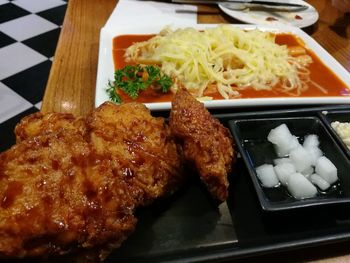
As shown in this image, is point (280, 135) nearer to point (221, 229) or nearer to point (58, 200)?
point (221, 229)

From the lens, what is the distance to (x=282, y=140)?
195cm

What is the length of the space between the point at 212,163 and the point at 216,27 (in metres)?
1.79

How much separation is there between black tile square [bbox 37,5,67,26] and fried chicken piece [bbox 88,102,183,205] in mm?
4894

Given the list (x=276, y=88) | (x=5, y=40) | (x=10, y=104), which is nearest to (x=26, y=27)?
(x=5, y=40)

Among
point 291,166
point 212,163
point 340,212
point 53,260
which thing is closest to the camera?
point 53,260

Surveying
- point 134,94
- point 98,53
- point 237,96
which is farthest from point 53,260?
point 98,53

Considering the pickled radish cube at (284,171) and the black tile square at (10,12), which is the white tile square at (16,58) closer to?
the black tile square at (10,12)

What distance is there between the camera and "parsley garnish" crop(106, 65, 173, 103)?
2.27 m

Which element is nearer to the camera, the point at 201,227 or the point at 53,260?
the point at 53,260

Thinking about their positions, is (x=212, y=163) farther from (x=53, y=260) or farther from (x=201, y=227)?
(x=53, y=260)

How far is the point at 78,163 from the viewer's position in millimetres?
1444

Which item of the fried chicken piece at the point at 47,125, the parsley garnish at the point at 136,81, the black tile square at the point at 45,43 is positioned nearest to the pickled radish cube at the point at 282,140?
the parsley garnish at the point at 136,81

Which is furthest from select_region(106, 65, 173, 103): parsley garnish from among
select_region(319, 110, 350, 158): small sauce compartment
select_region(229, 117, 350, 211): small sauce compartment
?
select_region(319, 110, 350, 158): small sauce compartment

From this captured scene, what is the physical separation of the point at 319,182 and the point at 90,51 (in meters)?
1.95
